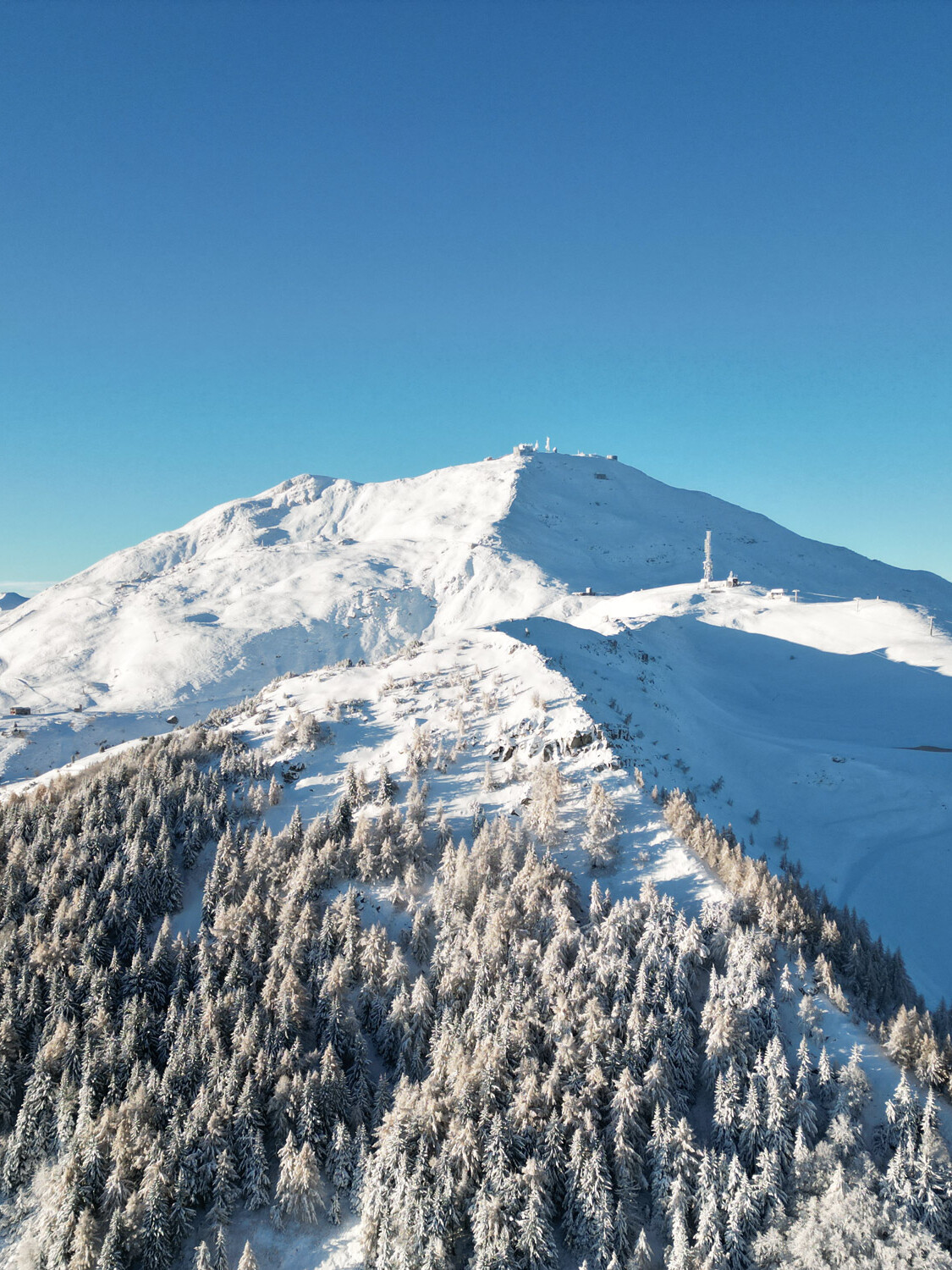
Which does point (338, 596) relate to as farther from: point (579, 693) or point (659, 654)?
point (579, 693)

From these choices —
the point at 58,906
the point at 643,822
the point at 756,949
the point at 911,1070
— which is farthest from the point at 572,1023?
the point at 58,906

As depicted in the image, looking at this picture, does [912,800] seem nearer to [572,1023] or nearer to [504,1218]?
[572,1023]

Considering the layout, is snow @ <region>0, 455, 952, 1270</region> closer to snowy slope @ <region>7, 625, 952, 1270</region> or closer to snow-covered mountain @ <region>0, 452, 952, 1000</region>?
snowy slope @ <region>7, 625, 952, 1270</region>

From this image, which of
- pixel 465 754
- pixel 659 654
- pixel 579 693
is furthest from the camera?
pixel 659 654

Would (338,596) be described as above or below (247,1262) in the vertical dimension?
above

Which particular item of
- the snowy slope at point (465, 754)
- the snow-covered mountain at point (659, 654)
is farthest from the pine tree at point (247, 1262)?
the snow-covered mountain at point (659, 654)

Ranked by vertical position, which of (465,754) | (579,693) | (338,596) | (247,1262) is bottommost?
(247,1262)

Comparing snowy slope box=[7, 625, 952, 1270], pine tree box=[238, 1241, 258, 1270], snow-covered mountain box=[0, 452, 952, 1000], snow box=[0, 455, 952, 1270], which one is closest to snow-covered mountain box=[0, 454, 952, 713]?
snow-covered mountain box=[0, 452, 952, 1000]

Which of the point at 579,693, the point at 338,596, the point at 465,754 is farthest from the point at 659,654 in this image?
the point at 338,596

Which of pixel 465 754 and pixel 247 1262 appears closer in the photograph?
pixel 247 1262

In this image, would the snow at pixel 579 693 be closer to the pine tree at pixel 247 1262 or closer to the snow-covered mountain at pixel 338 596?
the snow-covered mountain at pixel 338 596
